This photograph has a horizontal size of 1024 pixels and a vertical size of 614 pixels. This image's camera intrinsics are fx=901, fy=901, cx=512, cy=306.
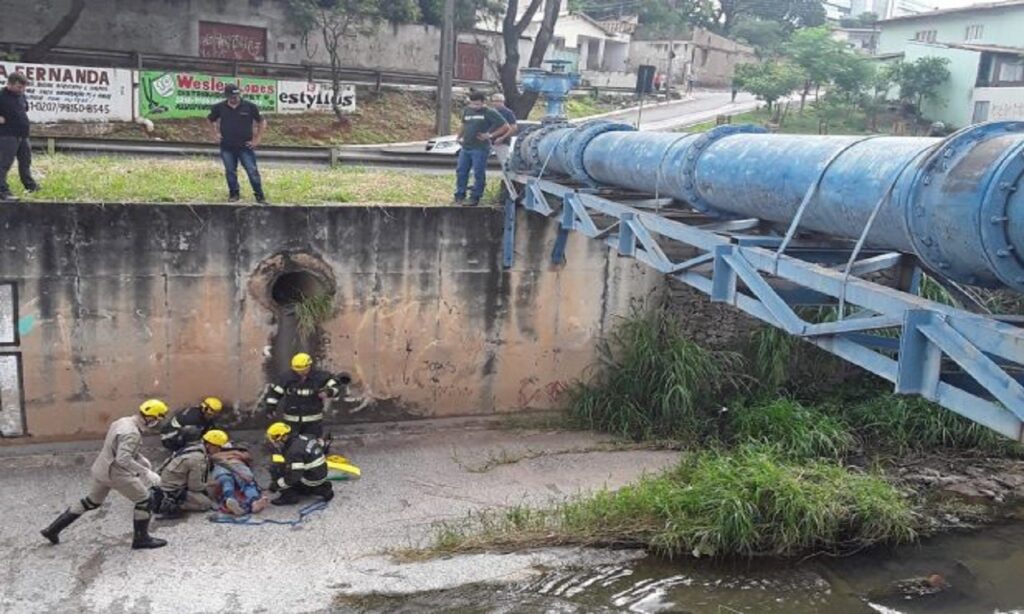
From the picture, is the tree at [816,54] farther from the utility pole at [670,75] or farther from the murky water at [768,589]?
the murky water at [768,589]

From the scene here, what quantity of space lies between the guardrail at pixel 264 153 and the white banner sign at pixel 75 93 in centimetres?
589

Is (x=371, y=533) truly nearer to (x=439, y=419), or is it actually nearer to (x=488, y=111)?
(x=439, y=419)

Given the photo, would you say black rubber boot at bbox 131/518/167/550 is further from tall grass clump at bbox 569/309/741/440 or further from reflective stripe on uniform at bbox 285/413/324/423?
tall grass clump at bbox 569/309/741/440

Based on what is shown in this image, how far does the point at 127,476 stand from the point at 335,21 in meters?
21.3

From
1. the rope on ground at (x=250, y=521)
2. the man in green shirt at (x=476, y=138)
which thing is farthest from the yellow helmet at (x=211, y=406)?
the man in green shirt at (x=476, y=138)

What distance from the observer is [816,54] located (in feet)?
103

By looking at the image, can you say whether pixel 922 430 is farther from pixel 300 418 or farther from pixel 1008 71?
pixel 1008 71

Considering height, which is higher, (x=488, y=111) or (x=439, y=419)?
(x=488, y=111)

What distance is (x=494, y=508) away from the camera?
9.41m

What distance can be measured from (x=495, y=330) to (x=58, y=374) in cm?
519

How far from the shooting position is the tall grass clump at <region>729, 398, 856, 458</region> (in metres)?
10.9

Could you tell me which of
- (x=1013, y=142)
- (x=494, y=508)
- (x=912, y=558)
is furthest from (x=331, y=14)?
(x=1013, y=142)

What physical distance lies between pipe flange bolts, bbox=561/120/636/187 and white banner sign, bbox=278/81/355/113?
1625cm

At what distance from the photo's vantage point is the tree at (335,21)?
25.5 m
